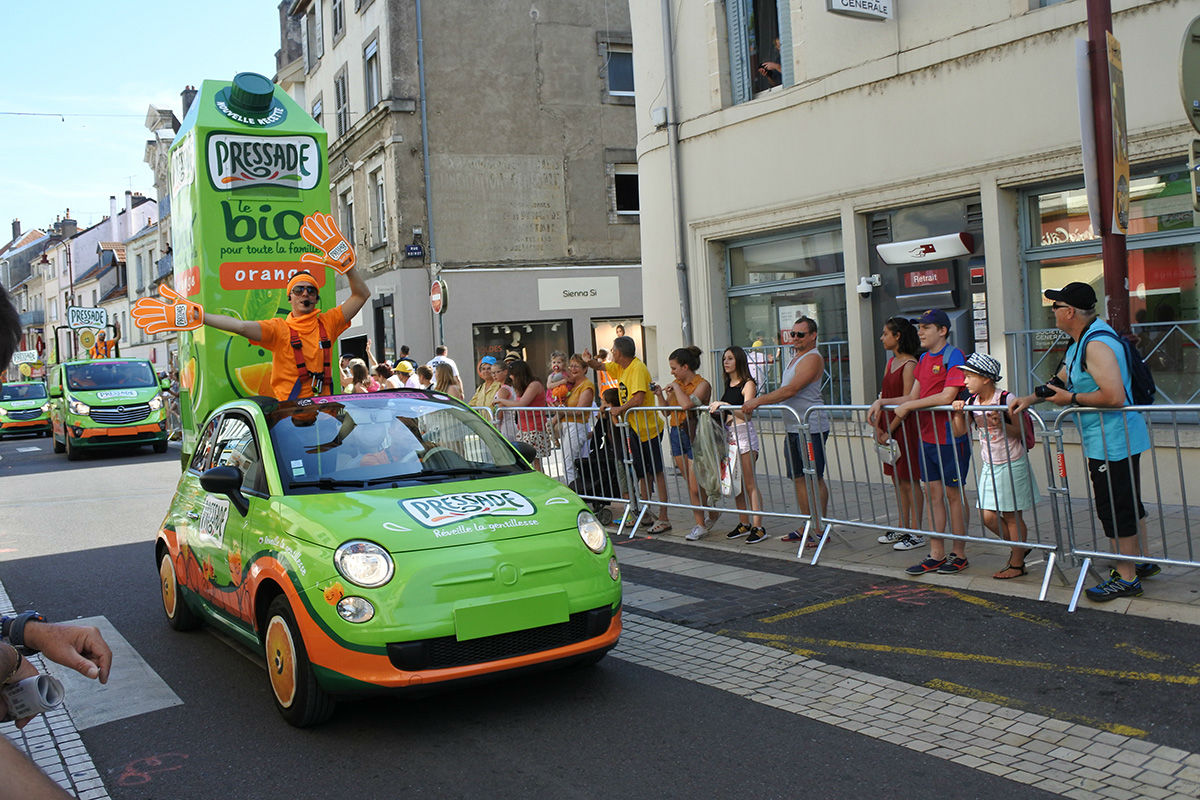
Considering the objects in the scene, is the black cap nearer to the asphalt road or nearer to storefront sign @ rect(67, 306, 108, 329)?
the asphalt road

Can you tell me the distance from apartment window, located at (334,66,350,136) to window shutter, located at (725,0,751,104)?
60.2 ft

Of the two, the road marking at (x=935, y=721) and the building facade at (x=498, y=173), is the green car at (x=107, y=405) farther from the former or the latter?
the road marking at (x=935, y=721)

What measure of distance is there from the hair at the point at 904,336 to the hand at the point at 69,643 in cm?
659

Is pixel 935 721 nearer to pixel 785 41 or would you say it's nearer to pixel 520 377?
pixel 520 377

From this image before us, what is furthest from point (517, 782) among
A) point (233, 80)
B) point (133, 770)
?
point (233, 80)

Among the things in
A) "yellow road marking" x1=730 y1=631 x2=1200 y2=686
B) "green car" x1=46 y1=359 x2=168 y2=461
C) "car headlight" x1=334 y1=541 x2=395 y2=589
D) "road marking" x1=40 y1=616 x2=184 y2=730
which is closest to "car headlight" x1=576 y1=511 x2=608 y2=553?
"car headlight" x1=334 y1=541 x2=395 y2=589

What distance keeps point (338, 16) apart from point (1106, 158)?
2759 centimetres

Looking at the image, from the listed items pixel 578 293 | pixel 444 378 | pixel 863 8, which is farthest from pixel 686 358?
pixel 578 293

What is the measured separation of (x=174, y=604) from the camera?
670cm

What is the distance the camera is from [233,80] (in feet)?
33.1

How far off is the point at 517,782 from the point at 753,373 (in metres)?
9.68

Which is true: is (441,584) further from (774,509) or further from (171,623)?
(774,509)

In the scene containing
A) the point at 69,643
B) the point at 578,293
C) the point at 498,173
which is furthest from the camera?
the point at 578,293

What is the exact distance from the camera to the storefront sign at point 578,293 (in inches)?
1051
